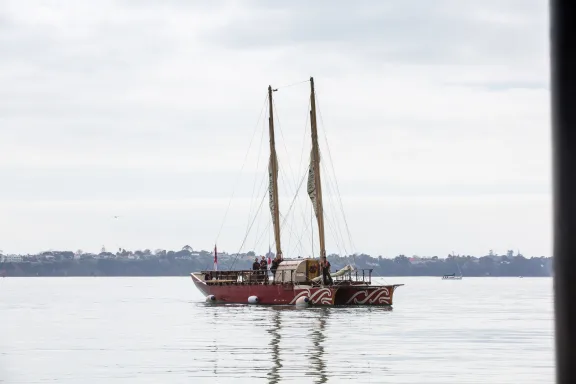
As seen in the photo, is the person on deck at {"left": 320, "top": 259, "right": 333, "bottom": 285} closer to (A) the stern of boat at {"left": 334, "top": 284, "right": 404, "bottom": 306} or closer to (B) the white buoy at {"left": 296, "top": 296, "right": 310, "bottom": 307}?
(B) the white buoy at {"left": 296, "top": 296, "right": 310, "bottom": 307}

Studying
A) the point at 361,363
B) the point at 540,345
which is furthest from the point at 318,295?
the point at 361,363

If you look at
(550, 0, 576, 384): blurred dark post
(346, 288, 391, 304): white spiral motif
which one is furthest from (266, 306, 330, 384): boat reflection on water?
(550, 0, 576, 384): blurred dark post

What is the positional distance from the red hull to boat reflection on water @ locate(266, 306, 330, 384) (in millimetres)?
773

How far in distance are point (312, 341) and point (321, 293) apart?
101 ft

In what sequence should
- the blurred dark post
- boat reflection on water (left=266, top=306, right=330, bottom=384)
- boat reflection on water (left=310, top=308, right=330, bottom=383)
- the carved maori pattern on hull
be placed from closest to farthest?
the blurred dark post
boat reflection on water (left=310, top=308, right=330, bottom=383)
boat reflection on water (left=266, top=306, right=330, bottom=384)
the carved maori pattern on hull


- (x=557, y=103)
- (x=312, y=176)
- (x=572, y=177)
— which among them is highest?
(x=312, y=176)

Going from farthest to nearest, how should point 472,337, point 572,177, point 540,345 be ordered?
1. point 472,337
2. point 540,345
3. point 572,177

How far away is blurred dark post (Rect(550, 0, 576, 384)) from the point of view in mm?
1844

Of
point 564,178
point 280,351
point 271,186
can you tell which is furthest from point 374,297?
point 564,178

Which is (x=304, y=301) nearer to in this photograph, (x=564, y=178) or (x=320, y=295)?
(x=320, y=295)

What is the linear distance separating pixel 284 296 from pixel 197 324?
1490cm

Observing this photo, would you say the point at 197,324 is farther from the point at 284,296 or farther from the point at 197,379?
the point at 197,379

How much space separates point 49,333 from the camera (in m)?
53.5

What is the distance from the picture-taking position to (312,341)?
42.4 meters
